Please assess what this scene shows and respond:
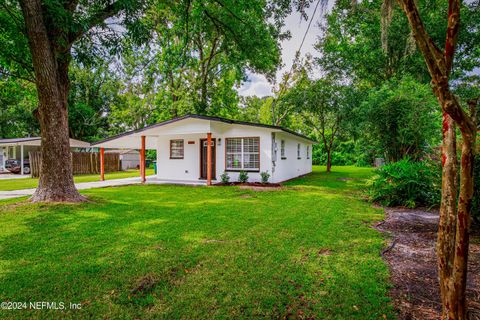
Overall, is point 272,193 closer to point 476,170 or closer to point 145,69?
point 476,170

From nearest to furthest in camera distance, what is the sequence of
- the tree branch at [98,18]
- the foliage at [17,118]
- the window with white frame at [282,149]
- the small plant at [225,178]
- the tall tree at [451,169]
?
the tall tree at [451,169]
the tree branch at [98,18]
the small plant at [225,178]
the window with white frame at [282,149]
the foliage at [17,118]

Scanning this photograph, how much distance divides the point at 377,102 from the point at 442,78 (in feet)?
28.7

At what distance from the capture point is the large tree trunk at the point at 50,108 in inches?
254

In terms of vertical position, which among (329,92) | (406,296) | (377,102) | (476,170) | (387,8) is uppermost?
(329,92)

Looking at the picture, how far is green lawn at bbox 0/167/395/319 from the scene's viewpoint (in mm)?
2391

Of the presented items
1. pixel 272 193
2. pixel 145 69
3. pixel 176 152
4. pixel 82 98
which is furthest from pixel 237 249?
pixel 82 98

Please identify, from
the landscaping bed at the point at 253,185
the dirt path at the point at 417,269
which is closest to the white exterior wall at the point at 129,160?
the landscaping bed at the point at 253,185

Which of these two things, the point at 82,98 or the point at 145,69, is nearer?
the point at 145,69

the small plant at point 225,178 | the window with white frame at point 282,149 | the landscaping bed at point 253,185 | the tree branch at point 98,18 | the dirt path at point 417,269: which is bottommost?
the dirt path at point 417,269

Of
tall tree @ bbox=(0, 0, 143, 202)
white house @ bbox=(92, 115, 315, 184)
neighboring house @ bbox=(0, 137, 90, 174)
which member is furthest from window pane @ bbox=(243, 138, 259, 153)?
neighboring house @ bbox=(0, 137, 90, 174)

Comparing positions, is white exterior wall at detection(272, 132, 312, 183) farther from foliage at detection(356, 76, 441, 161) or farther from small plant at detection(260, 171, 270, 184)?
foliage at detection(356, 76, 441, 161)

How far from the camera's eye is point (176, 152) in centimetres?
1418

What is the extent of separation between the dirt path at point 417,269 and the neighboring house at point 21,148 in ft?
59.2

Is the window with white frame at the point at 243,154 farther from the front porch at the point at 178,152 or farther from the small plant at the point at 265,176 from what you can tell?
the front porch at the point at 178,152
